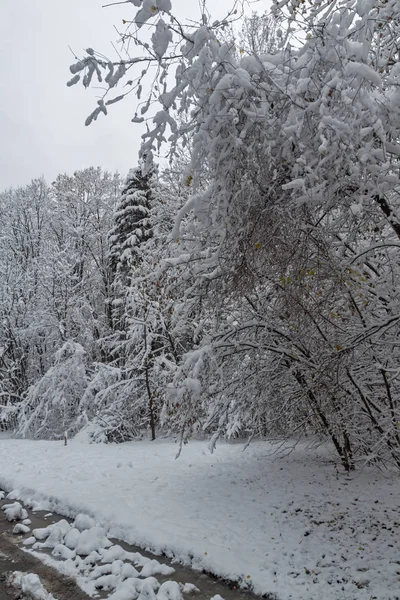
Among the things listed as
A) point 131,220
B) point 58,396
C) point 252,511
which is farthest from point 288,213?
point 131,220

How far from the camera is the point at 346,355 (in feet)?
15.1

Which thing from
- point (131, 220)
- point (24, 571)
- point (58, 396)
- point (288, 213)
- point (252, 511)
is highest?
point (131, 220)

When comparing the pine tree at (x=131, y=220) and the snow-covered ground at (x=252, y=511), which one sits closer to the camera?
the snow-covered ground at (x=252, y=511)

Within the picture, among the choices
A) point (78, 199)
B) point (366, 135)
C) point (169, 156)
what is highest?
point (78, 199)

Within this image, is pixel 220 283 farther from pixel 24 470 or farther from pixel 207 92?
pixel 24 470

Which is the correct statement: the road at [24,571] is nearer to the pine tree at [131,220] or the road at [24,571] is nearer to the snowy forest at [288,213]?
the snowy forest at [288,213]

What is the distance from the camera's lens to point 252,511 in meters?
6.31

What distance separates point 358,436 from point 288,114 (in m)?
4.81

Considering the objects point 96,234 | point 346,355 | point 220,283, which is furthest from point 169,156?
point 96,234

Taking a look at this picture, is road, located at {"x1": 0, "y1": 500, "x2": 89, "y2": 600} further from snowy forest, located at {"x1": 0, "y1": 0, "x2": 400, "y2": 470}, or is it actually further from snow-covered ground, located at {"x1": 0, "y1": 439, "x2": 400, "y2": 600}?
snowy forest, located at {"x1": 0, "y1": 0, "x2": 400, "y2": 470}

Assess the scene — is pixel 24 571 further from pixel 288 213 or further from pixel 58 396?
pixel 58 396

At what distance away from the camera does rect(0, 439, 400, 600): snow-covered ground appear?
4512mm

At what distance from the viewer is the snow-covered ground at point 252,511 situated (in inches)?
178

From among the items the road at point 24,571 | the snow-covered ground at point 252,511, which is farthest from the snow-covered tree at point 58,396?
the road at point 24,571
